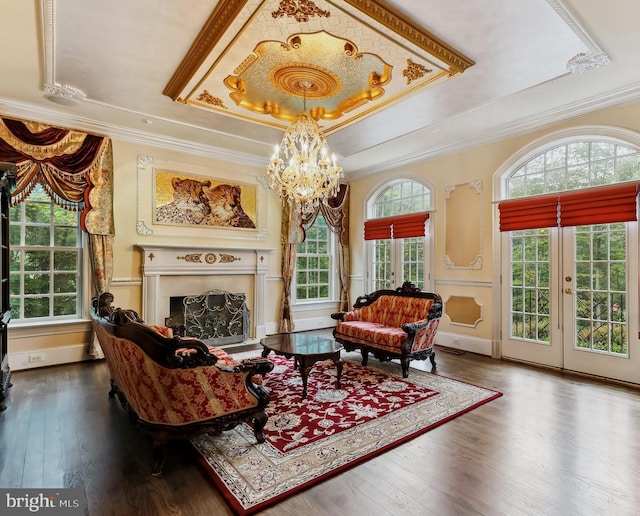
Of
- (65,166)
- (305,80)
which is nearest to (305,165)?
(305,80)

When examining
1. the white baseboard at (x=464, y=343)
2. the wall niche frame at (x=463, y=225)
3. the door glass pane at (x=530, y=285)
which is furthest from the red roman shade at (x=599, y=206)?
the white baseboard at (x=464, y=343)

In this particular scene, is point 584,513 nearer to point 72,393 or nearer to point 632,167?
point 632,167

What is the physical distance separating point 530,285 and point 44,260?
252 inches

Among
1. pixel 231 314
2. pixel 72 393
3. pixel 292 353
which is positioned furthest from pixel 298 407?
pixel 231 314

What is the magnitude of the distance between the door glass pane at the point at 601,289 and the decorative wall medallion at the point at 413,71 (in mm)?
2685

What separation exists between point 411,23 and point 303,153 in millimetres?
1555

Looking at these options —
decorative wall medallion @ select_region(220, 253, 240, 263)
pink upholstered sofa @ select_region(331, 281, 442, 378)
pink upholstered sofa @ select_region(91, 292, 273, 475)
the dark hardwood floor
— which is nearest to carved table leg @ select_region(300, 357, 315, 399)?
pink upholstered sofa @ select_region(91, 292, 273, 475)

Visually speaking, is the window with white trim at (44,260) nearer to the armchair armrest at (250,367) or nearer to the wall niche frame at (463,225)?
the armchair armrest at (250,367)

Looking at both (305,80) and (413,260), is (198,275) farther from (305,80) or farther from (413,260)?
(413,260)

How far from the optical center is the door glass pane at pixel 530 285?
4516 mm

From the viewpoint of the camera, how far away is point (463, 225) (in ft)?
17.6

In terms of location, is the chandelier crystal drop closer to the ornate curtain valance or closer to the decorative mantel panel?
the decorative mantel panel

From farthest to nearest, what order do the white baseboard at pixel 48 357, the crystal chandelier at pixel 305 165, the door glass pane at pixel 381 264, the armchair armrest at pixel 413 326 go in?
the door glass pane at pixel 381 264 → the white baseboard at pixel 48 357 → the armchair armrest at pixel 413 326 → the crystal chandelier at pixel 305 165

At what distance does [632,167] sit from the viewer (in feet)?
12.6
